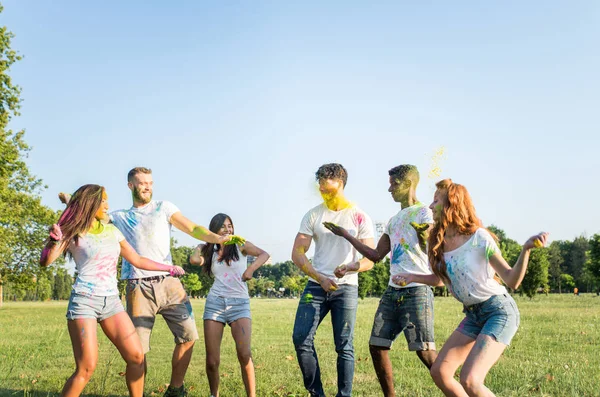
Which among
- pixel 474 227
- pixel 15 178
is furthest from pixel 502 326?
pixel 15 178

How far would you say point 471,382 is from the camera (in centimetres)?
446

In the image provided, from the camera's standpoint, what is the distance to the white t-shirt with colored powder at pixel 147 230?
6629 millimetres

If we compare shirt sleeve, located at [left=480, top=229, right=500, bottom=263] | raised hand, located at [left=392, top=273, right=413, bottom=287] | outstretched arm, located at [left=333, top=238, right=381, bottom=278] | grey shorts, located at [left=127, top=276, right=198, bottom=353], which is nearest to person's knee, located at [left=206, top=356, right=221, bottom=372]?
grey shorts, located at [left=127, top=276, right=198, bottom=353]

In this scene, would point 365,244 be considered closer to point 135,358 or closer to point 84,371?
point 135,358

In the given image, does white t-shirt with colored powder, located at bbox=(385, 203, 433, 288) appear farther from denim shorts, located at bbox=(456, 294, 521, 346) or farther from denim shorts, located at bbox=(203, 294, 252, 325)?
denim shorts, located at bbox=(203, 294, 252, 325)

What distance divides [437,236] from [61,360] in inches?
349

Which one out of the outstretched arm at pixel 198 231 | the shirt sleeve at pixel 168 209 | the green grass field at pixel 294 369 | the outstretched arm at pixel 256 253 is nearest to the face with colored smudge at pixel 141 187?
the shirt sleeve at pixel 168 209

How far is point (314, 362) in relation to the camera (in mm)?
6348

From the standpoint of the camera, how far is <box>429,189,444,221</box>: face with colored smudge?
17.1 feet

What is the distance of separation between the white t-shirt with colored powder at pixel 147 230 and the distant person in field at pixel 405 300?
6.67 ft

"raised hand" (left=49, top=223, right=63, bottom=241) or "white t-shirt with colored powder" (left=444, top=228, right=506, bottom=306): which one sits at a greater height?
"raised hand" (left=49, top=223, right=63, bottom=241)

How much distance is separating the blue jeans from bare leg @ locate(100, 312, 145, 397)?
1.72 metres

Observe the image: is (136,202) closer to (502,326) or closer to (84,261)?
(84,261)

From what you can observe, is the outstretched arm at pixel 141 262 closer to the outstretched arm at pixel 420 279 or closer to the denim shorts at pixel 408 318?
the denim shorts at pixel 408 318
